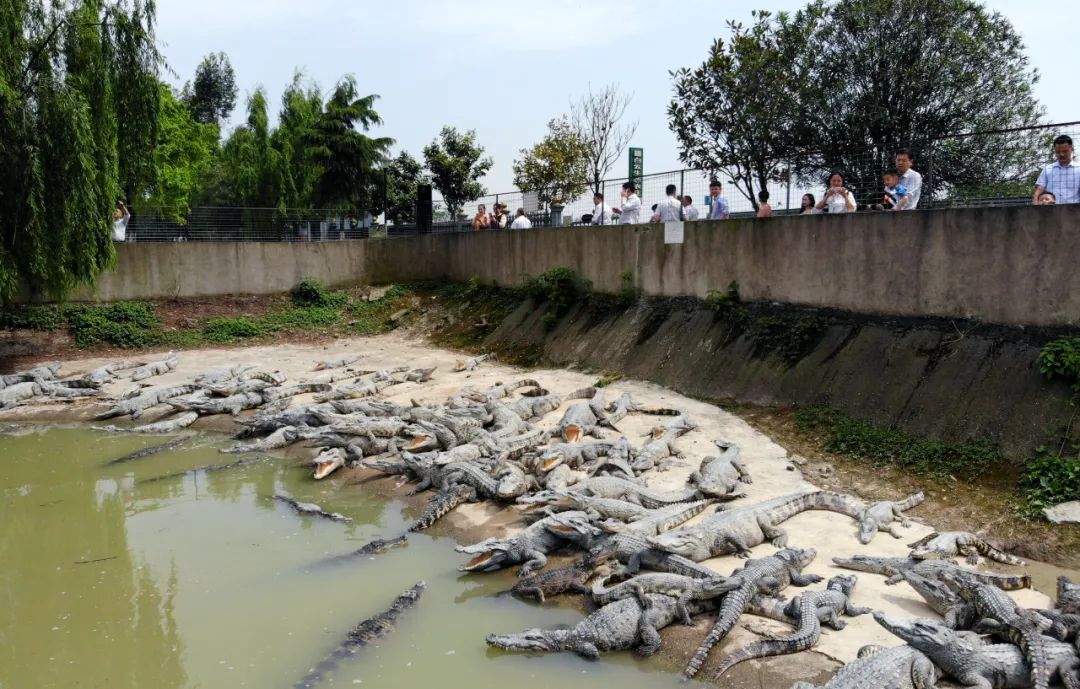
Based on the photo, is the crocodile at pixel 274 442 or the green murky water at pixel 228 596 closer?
the green murky water at pixel 228 596

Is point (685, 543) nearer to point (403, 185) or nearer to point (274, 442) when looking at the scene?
point (274, 442)

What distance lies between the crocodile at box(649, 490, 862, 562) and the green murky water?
45.8 inches

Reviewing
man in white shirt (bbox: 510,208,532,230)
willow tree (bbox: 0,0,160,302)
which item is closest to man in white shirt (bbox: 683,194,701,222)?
man in white shirt (bbox: 510,208,532,230)

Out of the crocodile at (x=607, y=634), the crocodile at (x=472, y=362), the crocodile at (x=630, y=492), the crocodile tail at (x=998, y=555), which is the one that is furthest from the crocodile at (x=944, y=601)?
the crocodile at (x=472, y=362)

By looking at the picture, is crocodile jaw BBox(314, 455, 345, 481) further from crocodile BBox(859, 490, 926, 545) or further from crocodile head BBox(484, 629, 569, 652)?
crocodile BBox(859, 490, 926, 545)

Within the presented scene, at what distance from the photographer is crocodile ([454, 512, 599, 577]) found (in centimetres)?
749

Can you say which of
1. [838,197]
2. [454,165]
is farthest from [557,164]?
[838,197]

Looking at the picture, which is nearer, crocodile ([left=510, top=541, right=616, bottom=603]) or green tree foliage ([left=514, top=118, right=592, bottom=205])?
crocodile ([left=510, top=541, right=616, bottom=603])

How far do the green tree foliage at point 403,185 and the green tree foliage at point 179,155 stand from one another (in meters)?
7.64

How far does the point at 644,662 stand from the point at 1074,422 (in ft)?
17.5

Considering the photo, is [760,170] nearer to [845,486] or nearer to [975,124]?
[975,124]

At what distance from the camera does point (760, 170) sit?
16578mm

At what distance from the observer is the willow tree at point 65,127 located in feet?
50.2

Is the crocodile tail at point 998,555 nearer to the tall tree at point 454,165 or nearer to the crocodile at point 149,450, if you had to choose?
the crocodile at point 149,450
